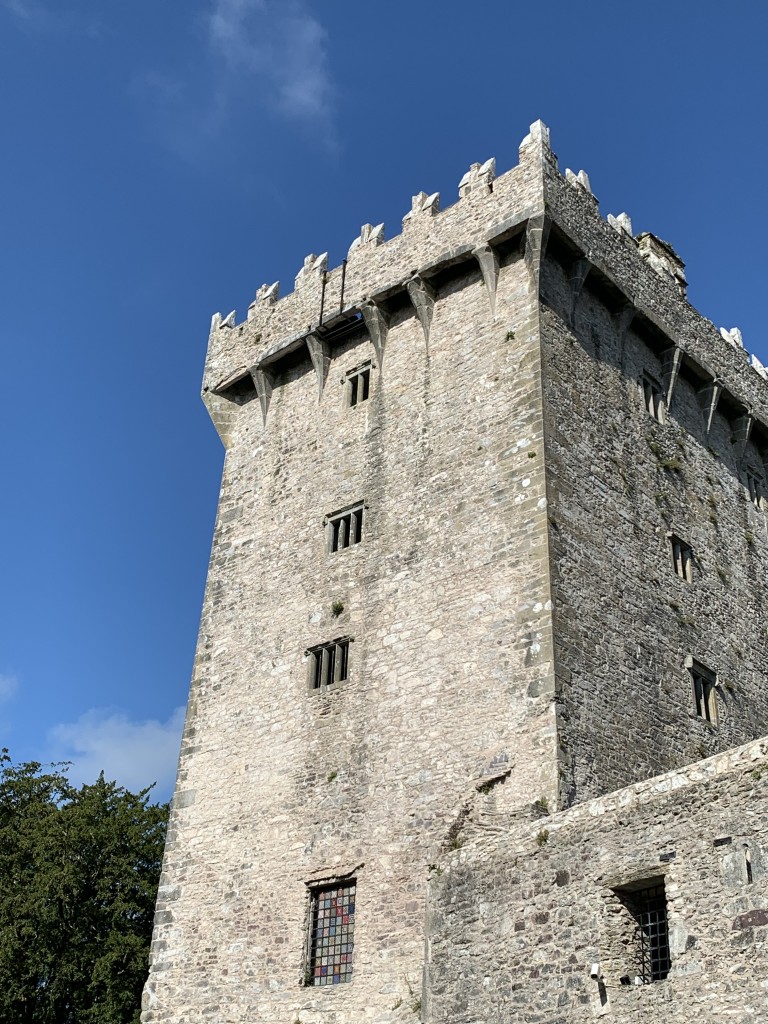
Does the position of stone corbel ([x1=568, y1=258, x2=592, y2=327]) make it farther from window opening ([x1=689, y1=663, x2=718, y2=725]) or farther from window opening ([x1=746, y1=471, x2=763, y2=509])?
window opening ([x1=689, y1=663, x2=718, y2=725])

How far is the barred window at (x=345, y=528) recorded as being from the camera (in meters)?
21.4

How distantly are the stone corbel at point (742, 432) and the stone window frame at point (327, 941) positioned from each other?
14.0 meters

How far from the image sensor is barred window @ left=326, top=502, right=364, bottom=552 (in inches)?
843

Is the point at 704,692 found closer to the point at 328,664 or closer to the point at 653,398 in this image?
the point at 653,398

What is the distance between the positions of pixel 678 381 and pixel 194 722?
12731 mm

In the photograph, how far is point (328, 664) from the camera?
66.5ft

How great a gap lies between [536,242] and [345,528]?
6.54 metres

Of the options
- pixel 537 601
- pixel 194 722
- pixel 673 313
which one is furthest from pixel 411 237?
pixel 194 722

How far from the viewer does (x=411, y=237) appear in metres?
23.4

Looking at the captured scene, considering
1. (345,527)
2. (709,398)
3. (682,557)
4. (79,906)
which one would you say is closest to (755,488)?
(709,398)

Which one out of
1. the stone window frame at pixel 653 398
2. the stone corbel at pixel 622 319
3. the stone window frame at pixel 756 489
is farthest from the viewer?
the stone window frame at pixel 756 489

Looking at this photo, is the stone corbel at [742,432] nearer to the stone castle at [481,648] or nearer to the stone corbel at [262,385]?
the stone castle at [481,648]

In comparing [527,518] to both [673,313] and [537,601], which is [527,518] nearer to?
[537,601]

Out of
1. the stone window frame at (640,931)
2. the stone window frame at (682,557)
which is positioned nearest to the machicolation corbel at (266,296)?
the stone window frame at (682,557)
